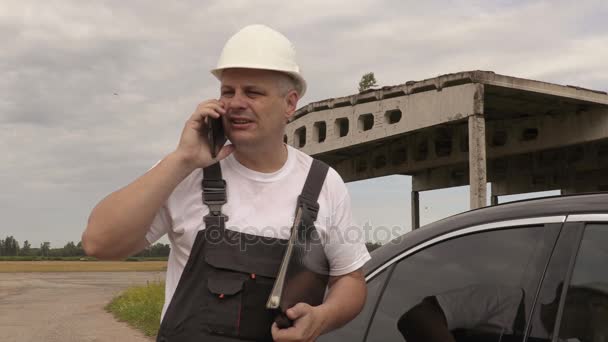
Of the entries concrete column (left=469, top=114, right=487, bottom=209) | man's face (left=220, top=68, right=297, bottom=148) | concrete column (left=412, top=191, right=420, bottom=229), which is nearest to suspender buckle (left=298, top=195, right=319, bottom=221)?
man's face (left=220, top=68, right=297, bottom=148)

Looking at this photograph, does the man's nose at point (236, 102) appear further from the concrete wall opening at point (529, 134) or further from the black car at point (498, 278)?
the concrete wall opening at point (529, 134)

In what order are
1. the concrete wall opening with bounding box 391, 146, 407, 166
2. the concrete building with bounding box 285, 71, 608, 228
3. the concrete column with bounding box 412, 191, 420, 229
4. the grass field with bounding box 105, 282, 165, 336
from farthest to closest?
the concrete column with bounding box 412, 191, 420, 229
the concrete wall opening with bounding box 391, 146, 407, 166
the concrete building with bounding box 285, 71, 608, 228
the grass field with bounding box 105, 282, 165, 336

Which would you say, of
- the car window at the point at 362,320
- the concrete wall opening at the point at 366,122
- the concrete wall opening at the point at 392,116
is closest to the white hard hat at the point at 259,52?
the car window at the point at 362,320

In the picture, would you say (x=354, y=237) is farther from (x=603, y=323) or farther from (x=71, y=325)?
(x=71, y=325)

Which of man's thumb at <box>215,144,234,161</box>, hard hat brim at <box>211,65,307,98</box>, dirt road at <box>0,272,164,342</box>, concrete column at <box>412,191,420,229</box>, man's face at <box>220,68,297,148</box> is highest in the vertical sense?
concrete column at <box>412,191,420,229</box>

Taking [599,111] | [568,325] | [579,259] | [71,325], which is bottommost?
[71,325]

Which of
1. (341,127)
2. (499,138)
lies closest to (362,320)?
(341,127)

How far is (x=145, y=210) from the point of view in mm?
2393

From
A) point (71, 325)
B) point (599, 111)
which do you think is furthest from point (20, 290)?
point (599, 111)

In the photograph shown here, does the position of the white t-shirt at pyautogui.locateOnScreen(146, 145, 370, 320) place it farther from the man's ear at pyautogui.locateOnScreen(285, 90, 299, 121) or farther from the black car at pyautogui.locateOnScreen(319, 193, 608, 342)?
the black car at pyautogui.locateOnScreen(319, 193, 608, 342)

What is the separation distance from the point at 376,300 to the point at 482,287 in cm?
51

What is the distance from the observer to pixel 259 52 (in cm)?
256

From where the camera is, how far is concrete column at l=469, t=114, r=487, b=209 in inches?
605

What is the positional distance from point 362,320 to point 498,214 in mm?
711
